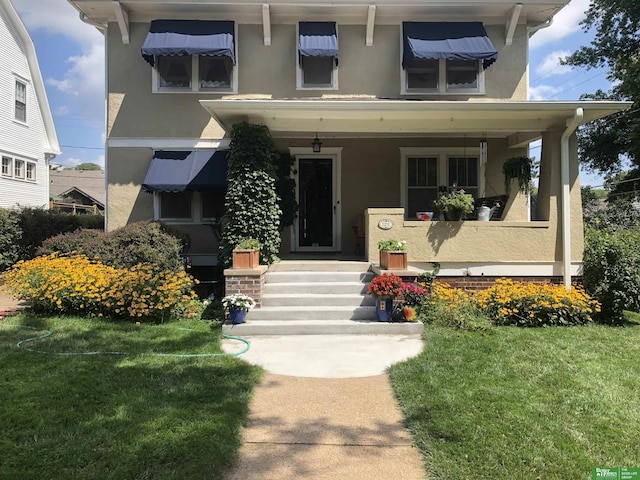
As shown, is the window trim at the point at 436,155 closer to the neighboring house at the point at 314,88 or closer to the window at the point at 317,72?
the neighboring house at the point at 314,88

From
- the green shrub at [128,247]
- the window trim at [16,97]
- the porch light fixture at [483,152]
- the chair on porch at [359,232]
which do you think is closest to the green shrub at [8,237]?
the green shrub at [128,247]

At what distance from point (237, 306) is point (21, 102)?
16.9 m

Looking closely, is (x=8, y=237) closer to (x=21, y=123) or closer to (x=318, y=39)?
(x=21, y=123)

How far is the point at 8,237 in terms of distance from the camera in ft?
39.9

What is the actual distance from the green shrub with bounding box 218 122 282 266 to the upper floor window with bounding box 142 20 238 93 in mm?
3060

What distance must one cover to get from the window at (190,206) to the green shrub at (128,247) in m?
1.73

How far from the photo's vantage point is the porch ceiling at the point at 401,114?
7.70 meters

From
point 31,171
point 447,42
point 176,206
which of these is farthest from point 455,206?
point 31,171

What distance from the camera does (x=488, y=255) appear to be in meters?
8.16

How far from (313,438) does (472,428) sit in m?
1.28

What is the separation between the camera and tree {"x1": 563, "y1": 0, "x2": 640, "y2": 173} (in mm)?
19953

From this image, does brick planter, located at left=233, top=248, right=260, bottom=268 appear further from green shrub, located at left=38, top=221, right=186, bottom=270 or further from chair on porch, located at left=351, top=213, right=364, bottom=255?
chair on porch, located at left=351, top=213, right=364, bottom=255

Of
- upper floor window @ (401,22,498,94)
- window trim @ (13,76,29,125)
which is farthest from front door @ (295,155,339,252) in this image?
window trim @ (13,76,29,125)

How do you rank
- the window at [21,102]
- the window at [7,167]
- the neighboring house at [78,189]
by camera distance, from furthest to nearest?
the neighboring house at [78,189] < the window at [21,102] < the window at [7,167]
